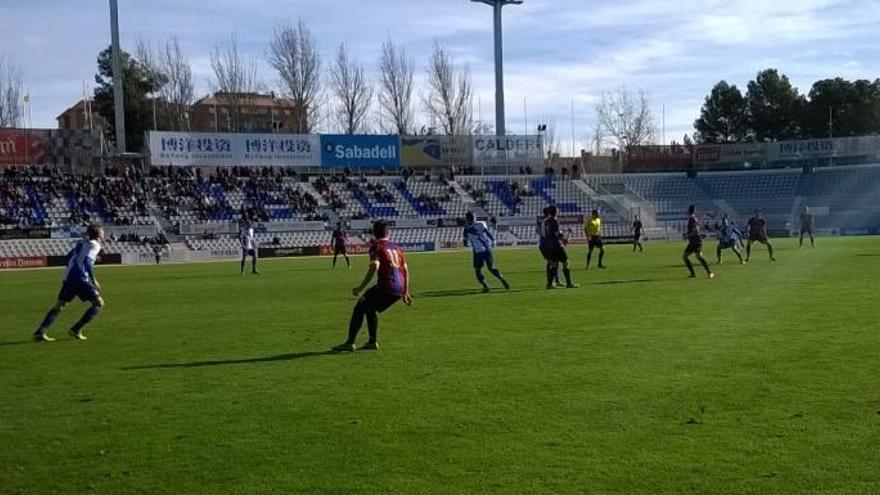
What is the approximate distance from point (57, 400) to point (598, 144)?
305ft

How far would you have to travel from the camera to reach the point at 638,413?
7.29 meters

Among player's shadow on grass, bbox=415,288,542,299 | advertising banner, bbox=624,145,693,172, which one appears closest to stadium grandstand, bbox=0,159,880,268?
advertising banner, bbox=624,145,693,172

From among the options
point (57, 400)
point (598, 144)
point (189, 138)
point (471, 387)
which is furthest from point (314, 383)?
point (598, 144)

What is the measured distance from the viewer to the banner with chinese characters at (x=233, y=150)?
184 feet

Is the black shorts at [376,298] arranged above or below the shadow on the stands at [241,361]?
above

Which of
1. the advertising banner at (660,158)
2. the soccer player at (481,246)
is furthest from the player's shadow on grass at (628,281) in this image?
the advertising banner at (660,158)

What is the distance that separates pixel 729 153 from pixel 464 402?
75021mm

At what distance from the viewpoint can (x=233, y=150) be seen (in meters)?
Answer: 58.5

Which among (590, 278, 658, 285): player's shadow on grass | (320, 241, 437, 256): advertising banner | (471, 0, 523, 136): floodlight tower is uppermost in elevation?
(471, 0, 523, 136): floodlight tower

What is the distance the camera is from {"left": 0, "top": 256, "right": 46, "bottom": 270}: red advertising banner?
4503cm

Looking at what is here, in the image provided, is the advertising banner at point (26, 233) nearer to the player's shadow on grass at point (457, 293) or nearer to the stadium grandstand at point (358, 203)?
the stadium grandstand at point (358, 203)

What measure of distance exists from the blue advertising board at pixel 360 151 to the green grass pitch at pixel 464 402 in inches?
1816

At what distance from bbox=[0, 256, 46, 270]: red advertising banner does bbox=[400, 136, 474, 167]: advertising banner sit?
2763 cm

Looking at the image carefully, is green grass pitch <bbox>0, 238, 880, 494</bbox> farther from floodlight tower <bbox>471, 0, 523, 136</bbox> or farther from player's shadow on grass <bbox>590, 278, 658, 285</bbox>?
floodlight tower <bbox>471, 0, 523, 136</bbox>
